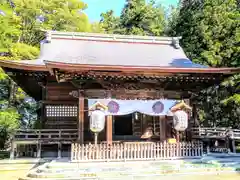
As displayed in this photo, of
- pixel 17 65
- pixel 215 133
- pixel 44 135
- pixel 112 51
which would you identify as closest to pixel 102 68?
pixel 17 65

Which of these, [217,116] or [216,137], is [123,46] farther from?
[217,116]

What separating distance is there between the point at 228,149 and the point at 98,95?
631 cm

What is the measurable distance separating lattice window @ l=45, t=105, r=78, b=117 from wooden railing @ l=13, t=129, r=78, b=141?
33.0 inches

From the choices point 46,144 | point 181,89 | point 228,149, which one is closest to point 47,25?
point 46,144

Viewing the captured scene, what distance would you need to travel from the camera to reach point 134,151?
9.21 meters

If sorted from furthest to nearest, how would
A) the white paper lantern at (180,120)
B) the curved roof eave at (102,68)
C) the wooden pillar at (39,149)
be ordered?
the wooden pillar at (39,149) < the white paper lantern at (180,120) < the curved roof eave at (102,68)

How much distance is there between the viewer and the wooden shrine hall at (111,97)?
9.20m

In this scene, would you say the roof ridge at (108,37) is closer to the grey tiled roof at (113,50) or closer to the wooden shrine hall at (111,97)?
the grey tiled roof at (113,50)

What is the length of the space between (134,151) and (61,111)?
4316mm

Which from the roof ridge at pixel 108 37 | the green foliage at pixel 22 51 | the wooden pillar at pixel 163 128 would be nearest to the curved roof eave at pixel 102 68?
the wooden pillar at pixel 163 128

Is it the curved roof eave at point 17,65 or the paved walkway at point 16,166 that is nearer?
the paved walkway at point 16,166

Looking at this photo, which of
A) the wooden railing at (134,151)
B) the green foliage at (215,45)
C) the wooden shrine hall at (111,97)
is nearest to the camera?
the wooden railing at (134,151)

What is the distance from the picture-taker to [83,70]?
8992mm

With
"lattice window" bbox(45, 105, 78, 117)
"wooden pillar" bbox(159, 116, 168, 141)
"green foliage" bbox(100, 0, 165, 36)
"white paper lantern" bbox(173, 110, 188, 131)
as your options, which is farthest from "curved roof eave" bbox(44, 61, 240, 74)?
"green foliage" bbox(100, 0, 165, 36)
